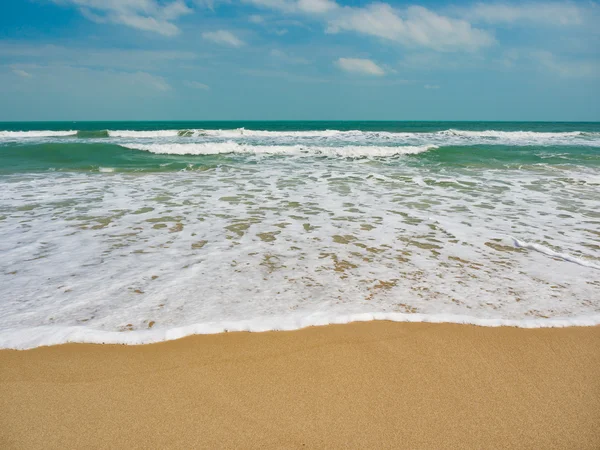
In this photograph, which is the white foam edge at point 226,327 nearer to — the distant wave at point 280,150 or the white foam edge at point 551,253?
the white foam edge at point 551,253

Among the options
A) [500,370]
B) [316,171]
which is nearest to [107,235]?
[500,370]

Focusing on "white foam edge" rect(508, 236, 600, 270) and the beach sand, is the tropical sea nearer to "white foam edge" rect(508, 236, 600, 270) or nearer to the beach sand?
"white foam edge" rect(508, 236, 600, 270)

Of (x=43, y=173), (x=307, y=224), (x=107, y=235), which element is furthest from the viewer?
(x=43, y=173)

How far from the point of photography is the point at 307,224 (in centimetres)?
566

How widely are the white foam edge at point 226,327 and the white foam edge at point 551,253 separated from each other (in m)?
1.25

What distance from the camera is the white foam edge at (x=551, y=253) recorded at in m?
4.11

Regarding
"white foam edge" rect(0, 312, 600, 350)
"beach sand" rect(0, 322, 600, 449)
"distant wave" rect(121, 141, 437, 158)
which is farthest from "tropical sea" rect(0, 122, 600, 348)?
"distant wave" rect(121, 141, 437, 158)

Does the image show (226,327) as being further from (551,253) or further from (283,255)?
(551,253)

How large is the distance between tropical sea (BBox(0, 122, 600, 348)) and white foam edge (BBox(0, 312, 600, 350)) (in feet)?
0.04

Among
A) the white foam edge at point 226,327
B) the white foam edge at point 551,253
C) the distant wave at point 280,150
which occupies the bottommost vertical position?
the white foam edge at point 226,327

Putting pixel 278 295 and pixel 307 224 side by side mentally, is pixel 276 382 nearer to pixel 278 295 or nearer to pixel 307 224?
pixel 278 295

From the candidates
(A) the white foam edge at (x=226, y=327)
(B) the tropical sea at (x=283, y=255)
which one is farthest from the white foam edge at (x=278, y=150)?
(A) the white foam edge at (x=226, y=327)

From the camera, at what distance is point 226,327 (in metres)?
2.86

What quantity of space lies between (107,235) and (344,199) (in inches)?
157
